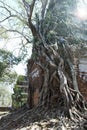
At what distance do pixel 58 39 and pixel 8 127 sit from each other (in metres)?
4.44

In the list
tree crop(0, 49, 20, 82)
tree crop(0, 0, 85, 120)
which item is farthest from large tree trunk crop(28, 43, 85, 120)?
tree crop(0, 49, 20, 82)

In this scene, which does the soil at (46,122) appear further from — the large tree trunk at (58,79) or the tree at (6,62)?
the tree at (6,62)

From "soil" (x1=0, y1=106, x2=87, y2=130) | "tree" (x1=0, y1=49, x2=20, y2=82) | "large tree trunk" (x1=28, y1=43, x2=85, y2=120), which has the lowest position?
"soil" (x1=0, y1=106, x2=87, y2=130)

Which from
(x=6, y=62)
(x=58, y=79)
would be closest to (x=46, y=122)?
(x=58, y=79)

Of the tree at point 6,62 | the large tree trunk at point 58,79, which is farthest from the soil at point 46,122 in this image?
the tree at point 6,62

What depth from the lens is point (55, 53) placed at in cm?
987

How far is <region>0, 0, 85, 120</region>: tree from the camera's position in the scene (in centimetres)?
875

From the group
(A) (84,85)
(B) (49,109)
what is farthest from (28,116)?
(A) (84,85)

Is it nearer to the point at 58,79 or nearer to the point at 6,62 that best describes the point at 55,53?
the point at 58,79

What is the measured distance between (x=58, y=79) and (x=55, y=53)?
1142mm

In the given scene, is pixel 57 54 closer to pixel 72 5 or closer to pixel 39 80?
pixel 39 80

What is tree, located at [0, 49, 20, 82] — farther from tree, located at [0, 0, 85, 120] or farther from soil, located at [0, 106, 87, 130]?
soil, located at [0, 106, 87, 130]

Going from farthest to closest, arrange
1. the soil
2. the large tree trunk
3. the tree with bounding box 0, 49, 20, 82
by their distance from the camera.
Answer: the tree with bounding box 0, 49, 20, 82
the large tree trunk
the soil

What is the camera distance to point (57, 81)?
30.8 ft
